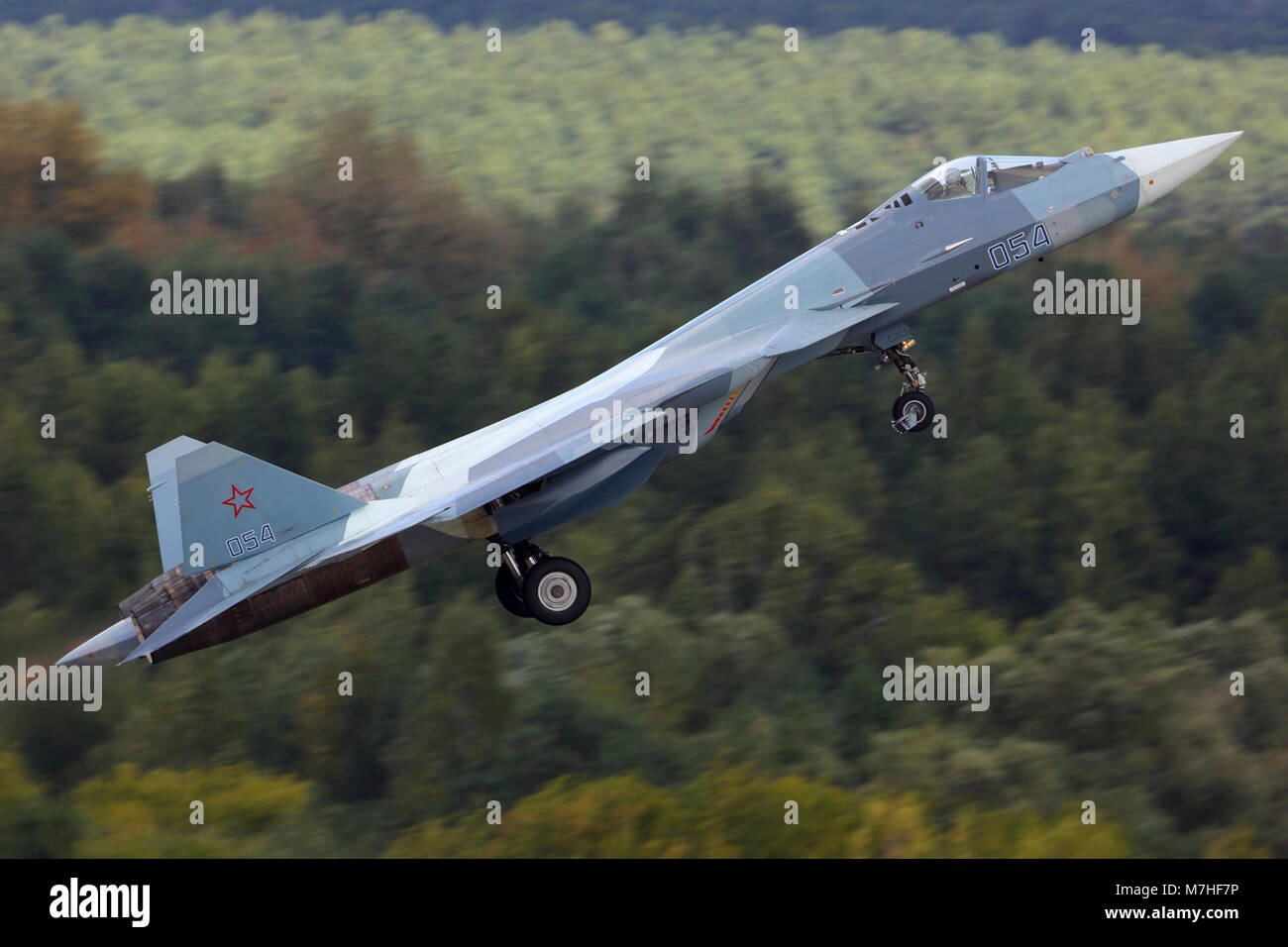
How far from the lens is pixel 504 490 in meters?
20.8

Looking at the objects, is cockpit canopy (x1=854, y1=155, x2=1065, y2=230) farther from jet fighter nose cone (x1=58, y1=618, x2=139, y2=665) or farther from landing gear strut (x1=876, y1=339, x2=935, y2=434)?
jet fighter nose cone (x1=58, y1=618, x2=139, y2=665)

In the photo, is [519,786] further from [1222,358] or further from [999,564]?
[1222,358]

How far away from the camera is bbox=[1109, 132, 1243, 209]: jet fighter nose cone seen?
22981 mm

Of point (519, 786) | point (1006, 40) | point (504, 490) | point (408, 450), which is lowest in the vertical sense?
point (519, 786)

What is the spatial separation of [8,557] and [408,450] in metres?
14.8

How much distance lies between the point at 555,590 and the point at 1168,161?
10.5 meters

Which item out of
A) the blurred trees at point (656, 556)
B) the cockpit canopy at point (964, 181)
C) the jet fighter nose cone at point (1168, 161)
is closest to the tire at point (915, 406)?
the cockpit canopy at point (964, 181)

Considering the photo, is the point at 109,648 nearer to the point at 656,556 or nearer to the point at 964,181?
the point at 964,181

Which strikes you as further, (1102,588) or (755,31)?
(755,31)

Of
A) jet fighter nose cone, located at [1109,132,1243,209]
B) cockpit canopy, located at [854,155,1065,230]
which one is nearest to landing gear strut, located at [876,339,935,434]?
cockpit canopy, located at [854,155,1065,230]

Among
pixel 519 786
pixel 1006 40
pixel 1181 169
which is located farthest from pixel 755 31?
pixel 1181 169

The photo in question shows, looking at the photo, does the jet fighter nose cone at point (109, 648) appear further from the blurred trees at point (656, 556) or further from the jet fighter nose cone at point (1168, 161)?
the jet fighter nose cone at point (1168, 161)

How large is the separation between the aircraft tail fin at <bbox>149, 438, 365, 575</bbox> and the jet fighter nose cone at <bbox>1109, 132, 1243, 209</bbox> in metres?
12.0

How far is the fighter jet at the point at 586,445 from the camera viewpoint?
2073 centimetres
